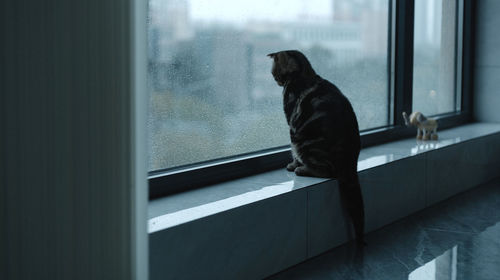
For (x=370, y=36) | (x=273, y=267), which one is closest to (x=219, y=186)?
(x=273, y=267)

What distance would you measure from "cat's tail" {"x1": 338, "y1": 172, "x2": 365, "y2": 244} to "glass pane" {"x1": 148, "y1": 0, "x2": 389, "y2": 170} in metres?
0.46

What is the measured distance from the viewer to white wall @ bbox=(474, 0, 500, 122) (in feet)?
→ 15.9

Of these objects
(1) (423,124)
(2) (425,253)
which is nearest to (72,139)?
(2) (425,253)

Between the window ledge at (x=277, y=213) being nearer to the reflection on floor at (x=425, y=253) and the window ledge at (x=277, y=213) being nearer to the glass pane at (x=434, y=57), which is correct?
the reflection on floor at (x=425, y=253)

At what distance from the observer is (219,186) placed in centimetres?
267

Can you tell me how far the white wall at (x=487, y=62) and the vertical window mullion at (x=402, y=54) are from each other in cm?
107

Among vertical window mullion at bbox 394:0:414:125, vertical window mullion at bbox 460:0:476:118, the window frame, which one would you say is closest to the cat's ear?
the window frame

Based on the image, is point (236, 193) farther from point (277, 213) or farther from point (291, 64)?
point (291, 64)

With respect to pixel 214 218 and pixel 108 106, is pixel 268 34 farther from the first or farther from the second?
pixel 108 106

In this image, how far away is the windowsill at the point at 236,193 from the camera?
2170mm

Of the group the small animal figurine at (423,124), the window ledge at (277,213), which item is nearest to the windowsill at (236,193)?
the window ledge at (277,213)

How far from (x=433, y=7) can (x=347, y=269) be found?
2512mm

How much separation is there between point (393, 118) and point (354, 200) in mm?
1410

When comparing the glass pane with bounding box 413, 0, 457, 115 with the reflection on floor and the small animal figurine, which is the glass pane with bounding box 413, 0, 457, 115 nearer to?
the small animal figurine
